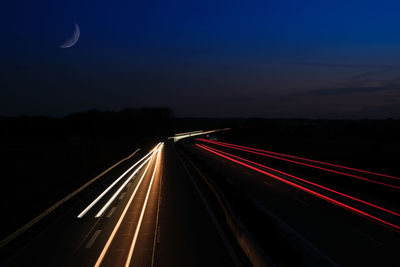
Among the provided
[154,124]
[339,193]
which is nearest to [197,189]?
[339,193]

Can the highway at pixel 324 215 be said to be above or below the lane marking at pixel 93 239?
below

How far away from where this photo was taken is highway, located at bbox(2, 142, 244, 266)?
947 centimetres

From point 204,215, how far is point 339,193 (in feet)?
34.2

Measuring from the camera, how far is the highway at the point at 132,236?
9470 millimetres

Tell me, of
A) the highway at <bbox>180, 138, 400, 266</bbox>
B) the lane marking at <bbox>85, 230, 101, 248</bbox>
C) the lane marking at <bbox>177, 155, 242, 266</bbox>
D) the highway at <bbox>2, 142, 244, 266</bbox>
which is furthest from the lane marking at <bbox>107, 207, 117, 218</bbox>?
the highway at <bbox>180, 138, 400, 266</bbox>

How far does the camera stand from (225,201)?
15.8m

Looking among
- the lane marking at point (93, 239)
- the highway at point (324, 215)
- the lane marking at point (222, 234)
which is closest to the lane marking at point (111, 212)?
the lane marking at point (93, 239)

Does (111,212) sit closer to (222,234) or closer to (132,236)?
(132,236)

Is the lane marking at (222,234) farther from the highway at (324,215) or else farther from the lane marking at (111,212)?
the lane marking at (111,212)

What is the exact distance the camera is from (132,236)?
38.5 ft

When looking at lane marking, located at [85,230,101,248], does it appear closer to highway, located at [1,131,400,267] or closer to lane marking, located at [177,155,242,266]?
highway, located at [1,131,400,267]

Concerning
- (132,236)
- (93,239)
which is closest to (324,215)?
(132,236)

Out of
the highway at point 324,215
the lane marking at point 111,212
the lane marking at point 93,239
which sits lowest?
the highway at point 324,215

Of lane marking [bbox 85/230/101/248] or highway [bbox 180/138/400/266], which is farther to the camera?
lane marking [bbox 85/230/101/248]
